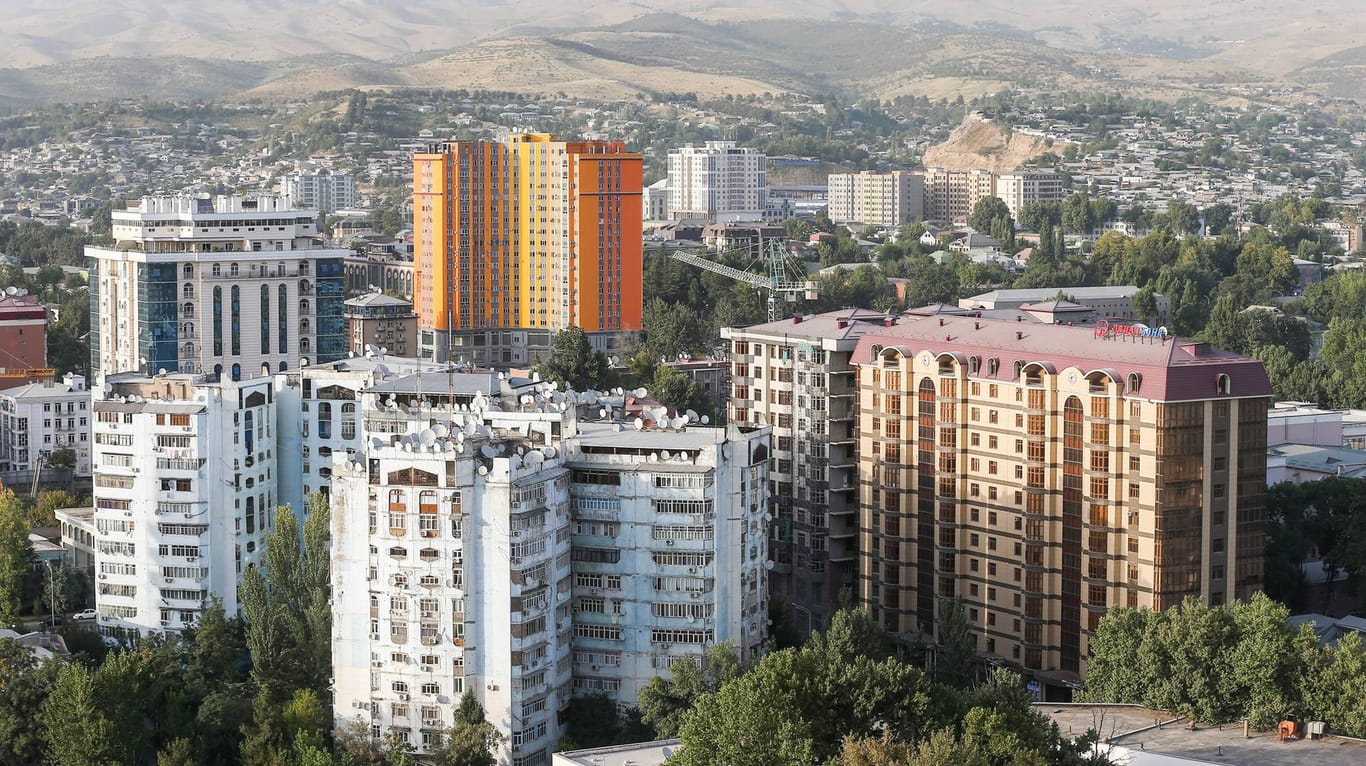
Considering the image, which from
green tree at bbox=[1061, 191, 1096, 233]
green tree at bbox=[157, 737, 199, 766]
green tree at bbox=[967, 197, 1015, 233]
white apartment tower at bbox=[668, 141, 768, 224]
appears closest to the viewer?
green tree at bbox=[157, 737, 199, 766]

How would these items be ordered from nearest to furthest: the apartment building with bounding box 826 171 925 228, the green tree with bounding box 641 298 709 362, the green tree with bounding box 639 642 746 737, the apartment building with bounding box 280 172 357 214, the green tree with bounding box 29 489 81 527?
1. the green tree with bounding box 639 642 746 737
2. the green tree with bounding box 29 489 81 527
3. the green tree with bounding box 641 298 709 362
4. the apartment building with bounding box 280 172 357 214
5. the apartment building with bounding box 826 171 925 228

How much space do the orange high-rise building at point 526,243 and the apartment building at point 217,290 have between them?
12.3 m

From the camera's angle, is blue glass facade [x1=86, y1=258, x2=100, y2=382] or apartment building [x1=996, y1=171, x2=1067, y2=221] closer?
blue glass facade [x1=86, y1=258, x2=100, y2=382]

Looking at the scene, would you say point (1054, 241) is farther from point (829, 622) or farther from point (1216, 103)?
point (1216, 103)

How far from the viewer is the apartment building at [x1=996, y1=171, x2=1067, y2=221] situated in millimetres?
107688

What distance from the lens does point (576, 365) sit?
55281mm

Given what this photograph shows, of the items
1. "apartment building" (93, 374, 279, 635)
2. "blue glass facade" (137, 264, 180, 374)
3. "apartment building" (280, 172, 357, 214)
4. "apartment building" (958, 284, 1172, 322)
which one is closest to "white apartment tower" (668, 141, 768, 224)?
"apartment building" (280, 172, 357, 214)

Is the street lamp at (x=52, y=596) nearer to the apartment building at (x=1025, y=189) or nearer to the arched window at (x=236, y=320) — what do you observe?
the arched window at (x=236, y=320)

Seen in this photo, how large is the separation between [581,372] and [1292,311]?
31.1m

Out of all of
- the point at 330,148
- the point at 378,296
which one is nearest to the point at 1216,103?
the point at 330,148

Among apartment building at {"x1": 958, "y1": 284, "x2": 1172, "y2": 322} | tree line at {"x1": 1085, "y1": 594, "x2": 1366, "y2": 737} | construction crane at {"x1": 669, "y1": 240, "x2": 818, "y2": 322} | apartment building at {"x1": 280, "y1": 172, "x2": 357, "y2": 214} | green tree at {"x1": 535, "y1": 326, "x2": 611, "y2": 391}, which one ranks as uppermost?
apartment building at {"x1": 280, "y1": 172, "x2": 357, "y2": 214}

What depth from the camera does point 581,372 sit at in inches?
2178

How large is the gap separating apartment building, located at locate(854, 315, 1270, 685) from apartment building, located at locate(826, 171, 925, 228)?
243 feet

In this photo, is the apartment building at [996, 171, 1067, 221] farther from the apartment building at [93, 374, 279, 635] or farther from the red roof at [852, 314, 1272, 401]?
the apartment building at [93, 374, 279, 635]
